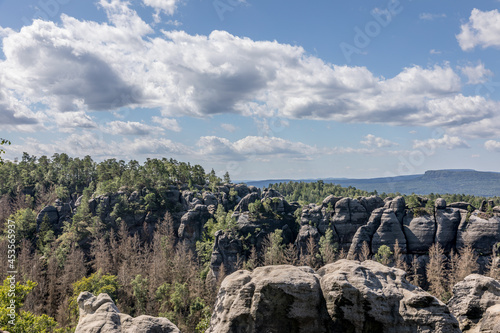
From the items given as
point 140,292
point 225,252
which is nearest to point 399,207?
point 225,252

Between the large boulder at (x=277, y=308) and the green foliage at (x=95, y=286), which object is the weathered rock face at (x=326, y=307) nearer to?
the large boulder at (x=277, y=308)

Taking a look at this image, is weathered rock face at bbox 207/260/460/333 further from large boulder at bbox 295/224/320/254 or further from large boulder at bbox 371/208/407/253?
large boulder at bbox 295/224/320/254

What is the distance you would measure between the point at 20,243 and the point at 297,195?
9873cm

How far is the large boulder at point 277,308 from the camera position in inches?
550

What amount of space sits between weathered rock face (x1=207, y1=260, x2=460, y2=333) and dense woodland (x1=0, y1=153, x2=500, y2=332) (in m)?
20.1

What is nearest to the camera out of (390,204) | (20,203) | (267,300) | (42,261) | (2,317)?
(267,300)

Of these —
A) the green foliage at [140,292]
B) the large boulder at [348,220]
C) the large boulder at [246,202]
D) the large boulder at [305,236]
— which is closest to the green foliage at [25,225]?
the green foliage at [140,292]

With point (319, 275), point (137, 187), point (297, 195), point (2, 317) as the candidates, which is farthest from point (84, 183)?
point (319, 275)

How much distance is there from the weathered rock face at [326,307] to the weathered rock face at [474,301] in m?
3.88

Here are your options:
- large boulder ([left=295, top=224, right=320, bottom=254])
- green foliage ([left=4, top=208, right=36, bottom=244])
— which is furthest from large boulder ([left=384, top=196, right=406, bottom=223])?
green foliage ([left=4, top=208, right=36, bottom=244])

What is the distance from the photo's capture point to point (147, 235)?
83438 mm

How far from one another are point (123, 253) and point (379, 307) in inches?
2594

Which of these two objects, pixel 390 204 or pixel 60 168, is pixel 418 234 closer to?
pixel 390 204

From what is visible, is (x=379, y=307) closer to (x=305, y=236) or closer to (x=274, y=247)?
(x=274, y=247)
